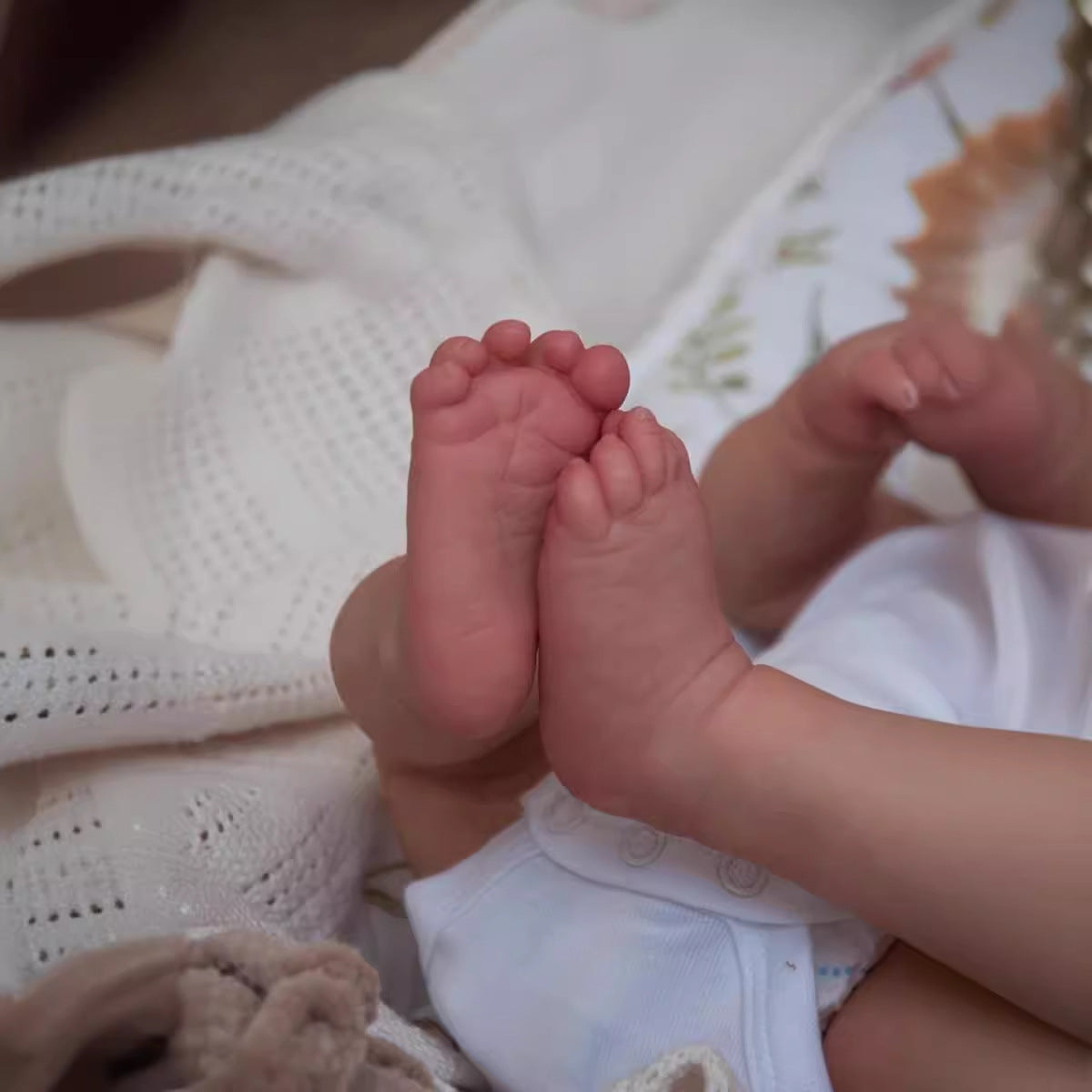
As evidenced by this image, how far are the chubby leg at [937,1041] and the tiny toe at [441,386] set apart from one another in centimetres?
29

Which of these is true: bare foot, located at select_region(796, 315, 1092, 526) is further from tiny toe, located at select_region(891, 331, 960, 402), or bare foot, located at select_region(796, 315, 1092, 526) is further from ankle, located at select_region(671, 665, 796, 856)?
ankle, located at select_region(671, 665, 796, 856)

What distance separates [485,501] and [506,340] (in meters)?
0.06

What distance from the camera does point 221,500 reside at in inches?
28.0

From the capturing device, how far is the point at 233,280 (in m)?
0.78

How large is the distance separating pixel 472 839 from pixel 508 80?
641 millimetres

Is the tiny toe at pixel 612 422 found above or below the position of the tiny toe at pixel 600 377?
below

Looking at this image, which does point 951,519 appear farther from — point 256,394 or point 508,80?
point 508,80

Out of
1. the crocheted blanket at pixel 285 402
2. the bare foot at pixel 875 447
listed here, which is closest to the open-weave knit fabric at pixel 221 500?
the crocheted blanket at pixel 285 402

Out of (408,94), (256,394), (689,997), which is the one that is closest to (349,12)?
(408,94)

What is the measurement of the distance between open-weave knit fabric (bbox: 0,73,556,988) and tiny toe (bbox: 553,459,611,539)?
8.5 inches

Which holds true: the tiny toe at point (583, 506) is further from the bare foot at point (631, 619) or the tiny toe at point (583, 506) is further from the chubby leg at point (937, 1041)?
the chubby leg at point (937, 1041)

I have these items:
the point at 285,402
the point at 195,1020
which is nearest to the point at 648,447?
the point at 195,1020

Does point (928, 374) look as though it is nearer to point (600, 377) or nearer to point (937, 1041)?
point (600, 377)

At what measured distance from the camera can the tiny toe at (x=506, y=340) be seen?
468 mm
